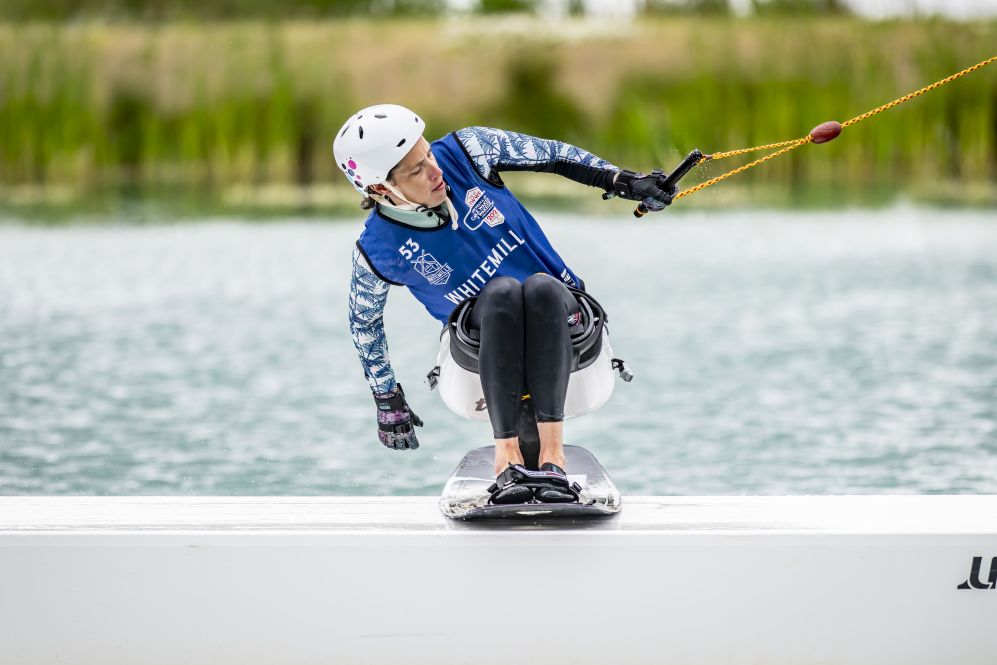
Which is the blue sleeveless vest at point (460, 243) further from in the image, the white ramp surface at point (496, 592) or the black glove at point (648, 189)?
the white ramp surface at point (496, 592)

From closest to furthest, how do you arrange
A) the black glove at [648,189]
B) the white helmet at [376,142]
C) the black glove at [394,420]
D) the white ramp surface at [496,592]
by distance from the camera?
the white ramp surface at [496,592] < the white helmet at [376,142] < the black glove at [648,189] < the black glove at [394,420]

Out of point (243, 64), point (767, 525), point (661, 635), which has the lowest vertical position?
point (661, 635)

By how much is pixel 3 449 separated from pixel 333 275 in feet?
14.7

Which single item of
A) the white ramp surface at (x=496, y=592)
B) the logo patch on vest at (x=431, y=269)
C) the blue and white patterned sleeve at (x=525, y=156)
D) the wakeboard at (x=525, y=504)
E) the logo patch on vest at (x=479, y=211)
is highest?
the blue and white patterned sleeve at (x=525, y=156)

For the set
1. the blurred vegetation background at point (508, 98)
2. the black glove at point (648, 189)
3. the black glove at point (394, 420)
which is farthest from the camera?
the blurred vegetation background at point (508, 98)

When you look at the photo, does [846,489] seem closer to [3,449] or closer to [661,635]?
[661,635]

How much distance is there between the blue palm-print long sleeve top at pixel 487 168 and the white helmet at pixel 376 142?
0.17 meters

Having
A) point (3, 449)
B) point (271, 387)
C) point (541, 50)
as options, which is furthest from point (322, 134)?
point (3, 449)

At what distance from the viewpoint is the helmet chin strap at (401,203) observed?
2398mm

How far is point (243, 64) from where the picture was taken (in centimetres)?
1329

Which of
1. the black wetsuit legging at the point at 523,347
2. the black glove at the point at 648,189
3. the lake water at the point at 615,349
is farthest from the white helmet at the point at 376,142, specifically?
the lake water at the point at 615,349

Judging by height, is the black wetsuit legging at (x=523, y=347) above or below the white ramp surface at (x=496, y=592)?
above

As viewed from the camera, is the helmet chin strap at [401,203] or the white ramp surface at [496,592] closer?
the white ramp surface at [496,592]

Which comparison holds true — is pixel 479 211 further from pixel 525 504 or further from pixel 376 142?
pixel 525 504
